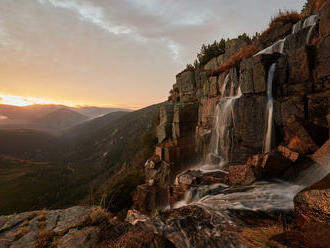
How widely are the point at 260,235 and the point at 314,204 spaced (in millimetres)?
1565

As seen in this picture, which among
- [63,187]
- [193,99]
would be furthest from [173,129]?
[63,187]

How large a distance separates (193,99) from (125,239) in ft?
70.9

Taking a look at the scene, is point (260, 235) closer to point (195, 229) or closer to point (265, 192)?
point (195, 229)

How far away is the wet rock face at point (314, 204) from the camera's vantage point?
3.72m

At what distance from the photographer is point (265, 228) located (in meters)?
4.39

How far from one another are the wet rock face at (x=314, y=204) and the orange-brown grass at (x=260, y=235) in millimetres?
706

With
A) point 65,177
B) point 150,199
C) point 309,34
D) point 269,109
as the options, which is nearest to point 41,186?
point 65,177

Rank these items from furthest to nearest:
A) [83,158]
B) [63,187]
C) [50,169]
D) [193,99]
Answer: [83,158] → [50,169] → [63,187] → [193,99]

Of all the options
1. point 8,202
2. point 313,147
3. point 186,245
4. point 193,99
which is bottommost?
point 8,202

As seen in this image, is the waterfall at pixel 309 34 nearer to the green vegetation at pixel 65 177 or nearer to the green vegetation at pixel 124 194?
the green vegetation at pixel 124 194

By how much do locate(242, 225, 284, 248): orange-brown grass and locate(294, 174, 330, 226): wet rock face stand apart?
71cm

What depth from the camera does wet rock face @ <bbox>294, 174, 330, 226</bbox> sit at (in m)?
3.72

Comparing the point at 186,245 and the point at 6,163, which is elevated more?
the point at 186,245

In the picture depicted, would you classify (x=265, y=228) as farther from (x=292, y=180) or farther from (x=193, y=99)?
(x=193, y=99)
